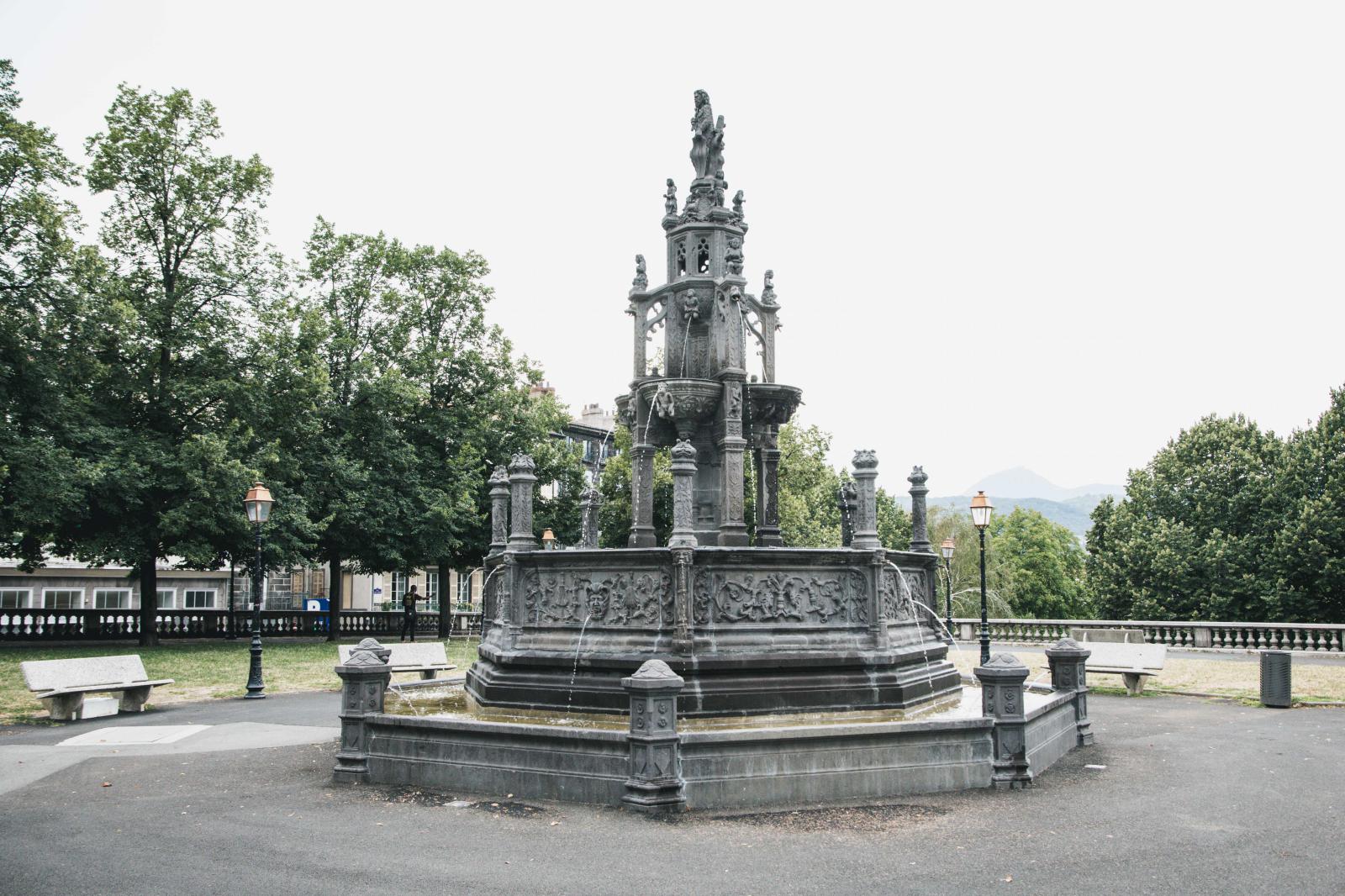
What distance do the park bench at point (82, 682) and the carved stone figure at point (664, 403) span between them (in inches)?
395

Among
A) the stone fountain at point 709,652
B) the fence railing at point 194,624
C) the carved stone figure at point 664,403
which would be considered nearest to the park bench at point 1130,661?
the stone fountain at point 709,652

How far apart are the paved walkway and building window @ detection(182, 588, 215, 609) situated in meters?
43.0

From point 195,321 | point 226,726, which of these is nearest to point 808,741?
point 226,726

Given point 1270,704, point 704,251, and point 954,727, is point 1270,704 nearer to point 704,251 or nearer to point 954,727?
point 954,727

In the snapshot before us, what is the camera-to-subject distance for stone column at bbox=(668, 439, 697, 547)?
1160 cm

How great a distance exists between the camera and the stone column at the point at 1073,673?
13078 mm

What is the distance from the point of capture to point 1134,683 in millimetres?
20109

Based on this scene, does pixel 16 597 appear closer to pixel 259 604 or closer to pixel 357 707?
pixel 259 604

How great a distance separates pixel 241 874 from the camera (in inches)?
283

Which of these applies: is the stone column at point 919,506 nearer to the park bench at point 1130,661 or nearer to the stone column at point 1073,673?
the stone column at point 1073,673

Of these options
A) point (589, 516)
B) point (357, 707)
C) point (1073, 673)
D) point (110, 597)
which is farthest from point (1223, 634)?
point (110, 597)

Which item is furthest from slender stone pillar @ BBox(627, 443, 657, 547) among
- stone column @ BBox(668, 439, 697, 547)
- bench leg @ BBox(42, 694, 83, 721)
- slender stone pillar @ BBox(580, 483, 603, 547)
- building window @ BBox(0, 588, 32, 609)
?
building window @ BBox(0, 588, 32, 609)

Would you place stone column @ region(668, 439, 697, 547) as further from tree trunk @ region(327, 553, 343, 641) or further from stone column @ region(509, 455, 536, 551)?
tree trunk @ region(327, 553, 343, 641)

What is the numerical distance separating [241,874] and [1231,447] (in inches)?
1591
